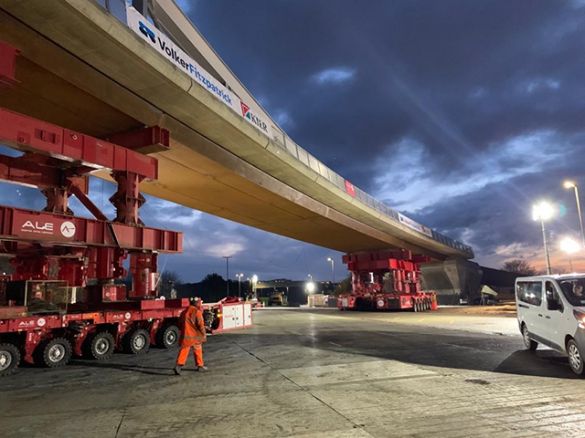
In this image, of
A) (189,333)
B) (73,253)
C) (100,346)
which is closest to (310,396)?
(189,333)

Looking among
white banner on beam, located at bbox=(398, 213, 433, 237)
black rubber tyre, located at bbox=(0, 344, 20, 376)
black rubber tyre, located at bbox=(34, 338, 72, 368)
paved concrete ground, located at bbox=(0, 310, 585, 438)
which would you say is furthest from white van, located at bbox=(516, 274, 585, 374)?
white banner on beam, located at bbox=(398, 213, 433, 237)

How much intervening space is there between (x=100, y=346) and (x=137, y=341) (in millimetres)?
1281

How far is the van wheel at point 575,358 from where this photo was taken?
7906 millimetres

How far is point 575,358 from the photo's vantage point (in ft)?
26.5

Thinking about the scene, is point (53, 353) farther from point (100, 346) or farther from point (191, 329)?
point (191, 329)

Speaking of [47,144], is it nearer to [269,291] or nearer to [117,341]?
[117,341]

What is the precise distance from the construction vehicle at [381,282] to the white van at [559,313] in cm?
2683

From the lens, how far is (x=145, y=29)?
38.1ft

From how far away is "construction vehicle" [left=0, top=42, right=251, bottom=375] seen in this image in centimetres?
1041

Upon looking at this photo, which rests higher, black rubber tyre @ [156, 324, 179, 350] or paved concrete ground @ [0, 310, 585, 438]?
black rubber tyre @ [156, 324, 179, 350]

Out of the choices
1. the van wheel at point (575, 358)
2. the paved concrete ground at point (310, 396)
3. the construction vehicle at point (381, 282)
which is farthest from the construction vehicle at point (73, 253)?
the construction vehicle at point (381, 282)

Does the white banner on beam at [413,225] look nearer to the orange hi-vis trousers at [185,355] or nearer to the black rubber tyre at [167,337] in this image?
the black rubber tyre at [167,337]

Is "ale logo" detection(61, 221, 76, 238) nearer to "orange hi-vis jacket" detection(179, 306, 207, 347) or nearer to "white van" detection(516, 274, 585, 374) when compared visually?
"orange hi-vis jacket" detection(179, 306, 207, 347)

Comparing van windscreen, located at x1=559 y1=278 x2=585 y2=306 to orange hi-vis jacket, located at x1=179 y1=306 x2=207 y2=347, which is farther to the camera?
orange hi-vis jacket, located at x1=179 y1=306 x2=207 y2=347
